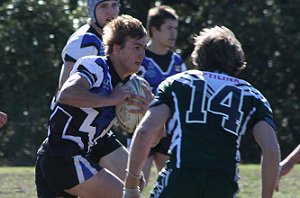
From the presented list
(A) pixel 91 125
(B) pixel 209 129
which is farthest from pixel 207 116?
(A) pixel 91 125

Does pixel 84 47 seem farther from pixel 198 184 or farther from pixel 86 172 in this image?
pixel 198 184

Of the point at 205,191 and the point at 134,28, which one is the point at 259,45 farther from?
the point at 205,191

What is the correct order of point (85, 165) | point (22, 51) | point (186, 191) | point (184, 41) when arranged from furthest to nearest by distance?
point (184, 41) < point (22, 51) < point (85, 165) < point (186, 191)

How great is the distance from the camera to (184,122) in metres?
4.54

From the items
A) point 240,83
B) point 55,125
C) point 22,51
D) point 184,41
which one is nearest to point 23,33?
point 22,51

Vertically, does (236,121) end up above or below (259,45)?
above

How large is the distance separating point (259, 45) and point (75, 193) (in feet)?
47.5

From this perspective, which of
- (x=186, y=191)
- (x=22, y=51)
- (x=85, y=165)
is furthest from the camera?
(x=22, y=51)

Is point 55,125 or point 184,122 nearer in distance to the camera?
point 184,122

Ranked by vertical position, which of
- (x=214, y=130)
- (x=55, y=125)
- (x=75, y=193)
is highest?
(x=214, y=130)

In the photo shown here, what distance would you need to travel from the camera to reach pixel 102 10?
22.7 ft

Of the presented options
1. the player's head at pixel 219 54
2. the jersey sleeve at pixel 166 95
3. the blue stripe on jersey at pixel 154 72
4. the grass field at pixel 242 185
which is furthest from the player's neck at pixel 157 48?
the jersey sleeve at pixel 166 95

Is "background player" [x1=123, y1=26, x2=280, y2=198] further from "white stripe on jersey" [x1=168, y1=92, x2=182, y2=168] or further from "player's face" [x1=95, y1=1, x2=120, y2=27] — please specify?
"player's face" [x1=95, y1=1, x2=120, y2=27]

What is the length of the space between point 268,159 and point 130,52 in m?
1.49
